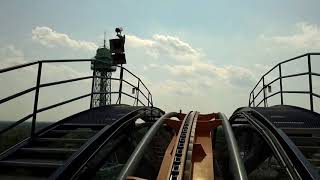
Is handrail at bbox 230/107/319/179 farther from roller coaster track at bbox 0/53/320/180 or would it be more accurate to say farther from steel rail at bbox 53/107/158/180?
steel rail at bbox 53/107/158/180

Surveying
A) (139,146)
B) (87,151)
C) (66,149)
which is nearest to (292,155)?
(139,146)

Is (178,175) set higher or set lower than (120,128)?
lower

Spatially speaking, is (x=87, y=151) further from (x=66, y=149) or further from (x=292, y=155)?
(x=292, y=155)

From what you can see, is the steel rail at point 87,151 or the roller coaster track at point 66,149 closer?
the steel rail at point 87,151

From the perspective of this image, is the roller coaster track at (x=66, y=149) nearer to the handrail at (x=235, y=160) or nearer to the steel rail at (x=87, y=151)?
the steel rail at (x=87, y=151)

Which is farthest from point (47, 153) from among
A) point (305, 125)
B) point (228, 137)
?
point (305, 125)

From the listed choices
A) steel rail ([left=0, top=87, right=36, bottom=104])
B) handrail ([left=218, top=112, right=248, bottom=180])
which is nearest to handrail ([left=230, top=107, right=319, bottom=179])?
handrail ([left=218, top=112, right=248, bottom=180])

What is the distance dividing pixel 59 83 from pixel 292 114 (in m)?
5.87

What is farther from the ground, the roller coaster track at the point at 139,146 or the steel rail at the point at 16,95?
the steel rail at the point at 16,95

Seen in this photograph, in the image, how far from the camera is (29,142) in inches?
293

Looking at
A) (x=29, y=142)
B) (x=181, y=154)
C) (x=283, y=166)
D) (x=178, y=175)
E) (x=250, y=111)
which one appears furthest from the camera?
(x=250, y=111)

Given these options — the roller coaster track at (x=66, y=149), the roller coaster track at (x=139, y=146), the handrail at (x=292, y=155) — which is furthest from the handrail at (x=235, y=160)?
the roller coaster track at (x=66, y=149)

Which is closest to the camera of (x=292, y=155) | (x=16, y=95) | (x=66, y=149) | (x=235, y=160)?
(x=235, y=160)

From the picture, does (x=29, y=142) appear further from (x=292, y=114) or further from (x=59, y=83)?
(x=292, y=114)
